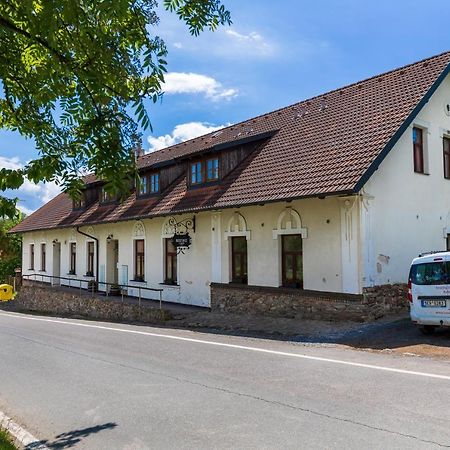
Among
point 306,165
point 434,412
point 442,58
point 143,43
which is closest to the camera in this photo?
point 143,43

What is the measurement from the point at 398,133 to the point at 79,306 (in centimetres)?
1702

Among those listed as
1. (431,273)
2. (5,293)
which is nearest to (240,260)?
(431,273)

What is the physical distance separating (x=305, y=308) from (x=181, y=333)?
11.7 feet

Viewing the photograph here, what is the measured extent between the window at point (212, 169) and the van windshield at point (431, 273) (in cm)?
909

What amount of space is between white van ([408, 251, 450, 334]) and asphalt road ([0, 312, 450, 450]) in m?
2.01

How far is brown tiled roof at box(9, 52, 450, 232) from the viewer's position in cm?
1341

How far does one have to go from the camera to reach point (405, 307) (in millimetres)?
14242

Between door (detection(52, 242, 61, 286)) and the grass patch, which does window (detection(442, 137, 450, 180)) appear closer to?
the grass patch

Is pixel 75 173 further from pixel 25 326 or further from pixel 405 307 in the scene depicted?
pixel 25 326

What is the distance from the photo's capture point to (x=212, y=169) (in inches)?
752

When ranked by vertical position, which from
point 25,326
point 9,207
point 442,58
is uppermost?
point 442,58

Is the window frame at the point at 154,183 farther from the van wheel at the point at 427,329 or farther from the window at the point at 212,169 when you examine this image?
the van wheel at the point at 427,329

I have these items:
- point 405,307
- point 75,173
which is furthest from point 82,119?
point 405,307

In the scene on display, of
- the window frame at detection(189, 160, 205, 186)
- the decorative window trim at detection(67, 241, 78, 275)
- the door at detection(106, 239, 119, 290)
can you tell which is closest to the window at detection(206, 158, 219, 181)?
the window frame at detection(189, 160, 205, 186)
